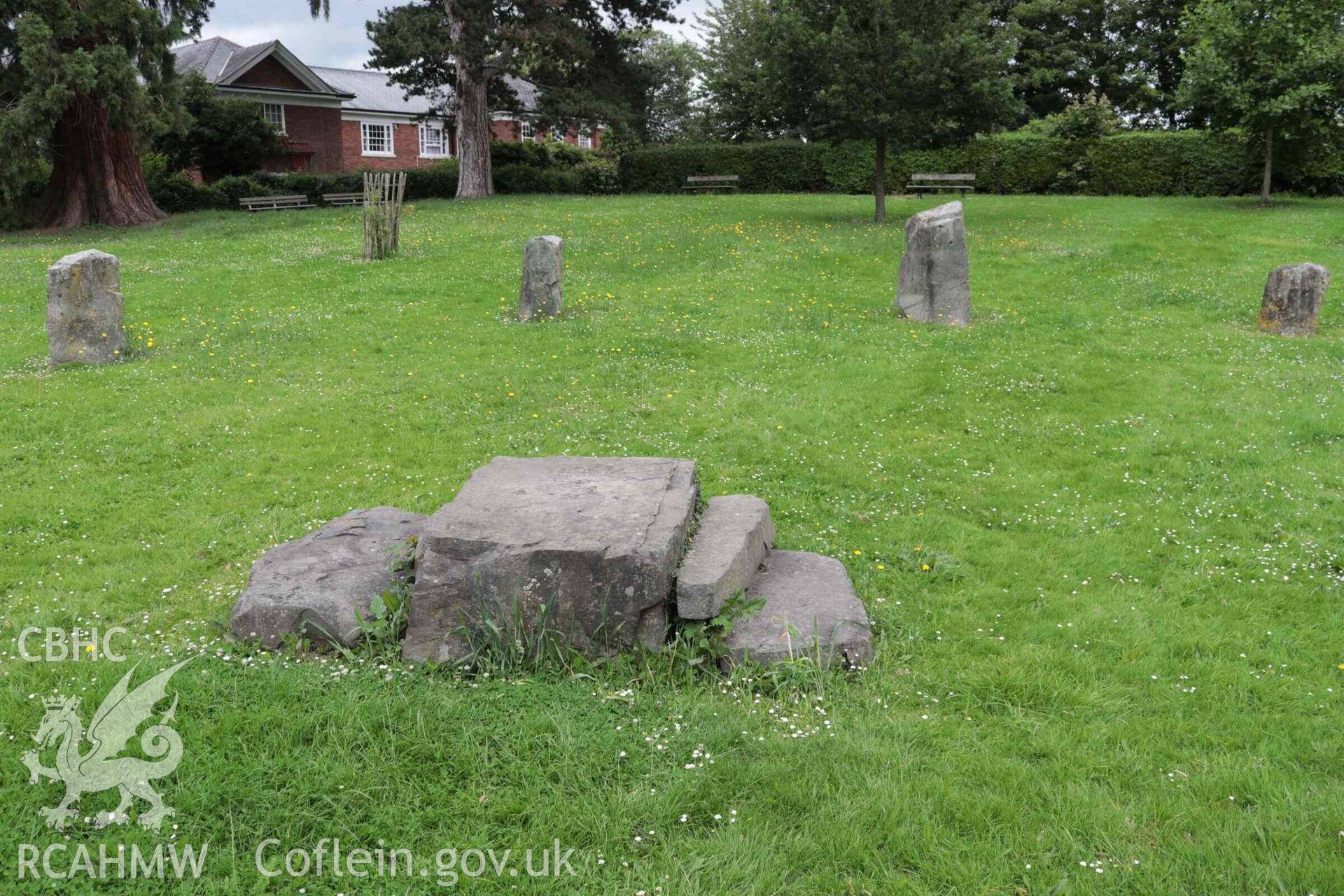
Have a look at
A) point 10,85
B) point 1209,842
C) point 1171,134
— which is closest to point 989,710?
point 1209,842

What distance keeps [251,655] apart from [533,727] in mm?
1868

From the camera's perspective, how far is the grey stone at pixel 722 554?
5.37 m

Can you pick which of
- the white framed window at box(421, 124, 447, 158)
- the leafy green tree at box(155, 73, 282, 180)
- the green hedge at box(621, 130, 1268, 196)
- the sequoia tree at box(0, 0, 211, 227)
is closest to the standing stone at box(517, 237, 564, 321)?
the sequoia tree at box(0, 0, 211, 227)

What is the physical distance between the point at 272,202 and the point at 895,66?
23614mm

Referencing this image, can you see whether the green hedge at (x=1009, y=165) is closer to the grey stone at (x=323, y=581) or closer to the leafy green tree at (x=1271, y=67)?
the leafy green tree at (x=1271, y=67)

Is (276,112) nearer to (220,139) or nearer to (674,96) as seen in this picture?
(220,139)

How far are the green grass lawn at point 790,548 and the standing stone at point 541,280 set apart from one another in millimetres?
507

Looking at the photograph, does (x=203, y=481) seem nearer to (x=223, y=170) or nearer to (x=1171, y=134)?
(x=1171, y=134)

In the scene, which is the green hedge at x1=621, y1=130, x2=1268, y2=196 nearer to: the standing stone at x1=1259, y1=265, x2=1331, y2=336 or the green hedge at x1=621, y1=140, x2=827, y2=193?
the green hedge at x1=621, y1=140, x2=827, y2=193

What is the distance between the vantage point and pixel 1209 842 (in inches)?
155

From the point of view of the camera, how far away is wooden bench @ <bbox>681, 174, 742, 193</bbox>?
37.2 metres

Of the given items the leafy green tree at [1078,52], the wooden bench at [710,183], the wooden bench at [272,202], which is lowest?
the wooden bench at [272,202]

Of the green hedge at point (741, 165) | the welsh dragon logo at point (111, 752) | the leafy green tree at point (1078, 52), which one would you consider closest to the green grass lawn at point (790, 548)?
the welsh dragon logo at point (111, 752)

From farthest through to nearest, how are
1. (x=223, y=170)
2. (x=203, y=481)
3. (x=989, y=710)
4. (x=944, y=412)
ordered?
(x=223, y=170) < (x=944, y=412) < (x=203, y=481) < (x=989, y=710)
